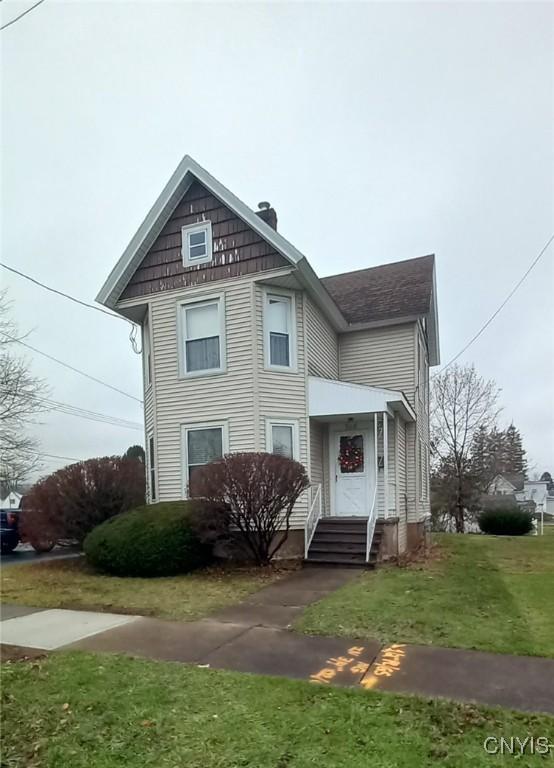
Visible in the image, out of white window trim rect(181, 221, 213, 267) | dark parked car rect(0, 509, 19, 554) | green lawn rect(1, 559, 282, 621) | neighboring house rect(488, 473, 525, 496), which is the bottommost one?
neighboring house rect(488, 473, 525, 496)

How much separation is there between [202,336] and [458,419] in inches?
842

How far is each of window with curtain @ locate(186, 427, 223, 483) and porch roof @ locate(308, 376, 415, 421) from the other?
2218 mm

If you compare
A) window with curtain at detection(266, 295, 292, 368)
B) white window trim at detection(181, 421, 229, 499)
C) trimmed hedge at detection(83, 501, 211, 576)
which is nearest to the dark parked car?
white window trim at detection(181, 421, 229, 499)

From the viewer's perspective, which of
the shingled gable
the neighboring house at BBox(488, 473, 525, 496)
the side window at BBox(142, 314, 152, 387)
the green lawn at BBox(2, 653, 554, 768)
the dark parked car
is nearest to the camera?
the green lawn at BBox(2, 653, 554, 768)

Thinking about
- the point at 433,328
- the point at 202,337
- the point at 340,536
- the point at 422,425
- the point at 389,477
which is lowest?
the point at 340,536

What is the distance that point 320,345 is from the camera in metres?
13.3

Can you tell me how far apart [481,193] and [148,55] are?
11280 mm

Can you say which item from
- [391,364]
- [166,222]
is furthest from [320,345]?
[166,222]

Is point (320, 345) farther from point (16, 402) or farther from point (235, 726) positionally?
point (16, 402)

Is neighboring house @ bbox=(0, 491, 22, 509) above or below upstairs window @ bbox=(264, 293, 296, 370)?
below

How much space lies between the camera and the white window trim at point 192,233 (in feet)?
40.7

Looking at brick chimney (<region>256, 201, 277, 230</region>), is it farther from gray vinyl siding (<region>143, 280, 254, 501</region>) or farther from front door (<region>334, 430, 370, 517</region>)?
front door (<region>334, 430, 370, 517</region>)

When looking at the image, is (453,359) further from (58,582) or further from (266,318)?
(58,582)

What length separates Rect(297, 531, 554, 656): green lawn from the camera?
205 inches
